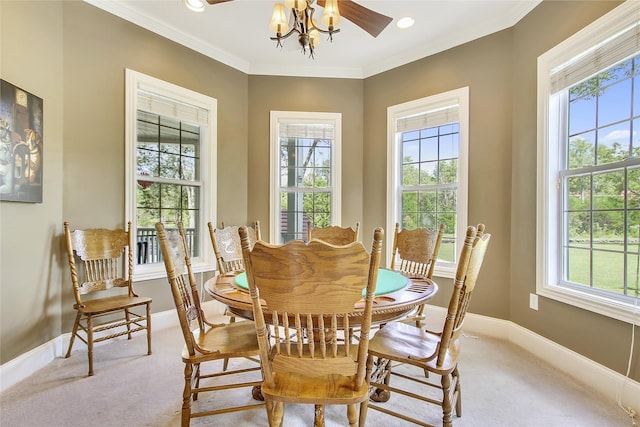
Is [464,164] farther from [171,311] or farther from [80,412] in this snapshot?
[80,412]

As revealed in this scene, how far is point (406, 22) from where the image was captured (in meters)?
2.97

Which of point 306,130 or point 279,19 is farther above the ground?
point 279,19

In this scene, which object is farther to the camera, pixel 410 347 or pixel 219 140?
pixel 219 140

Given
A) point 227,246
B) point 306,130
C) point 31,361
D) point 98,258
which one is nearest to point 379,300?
point 227,246

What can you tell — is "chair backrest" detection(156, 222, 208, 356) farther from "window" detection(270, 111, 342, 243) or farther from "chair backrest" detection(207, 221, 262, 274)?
"window" detection(270, 111, 342, 243)

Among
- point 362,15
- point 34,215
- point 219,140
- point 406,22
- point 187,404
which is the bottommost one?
point 187,404

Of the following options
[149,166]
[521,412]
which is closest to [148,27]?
[149,166]

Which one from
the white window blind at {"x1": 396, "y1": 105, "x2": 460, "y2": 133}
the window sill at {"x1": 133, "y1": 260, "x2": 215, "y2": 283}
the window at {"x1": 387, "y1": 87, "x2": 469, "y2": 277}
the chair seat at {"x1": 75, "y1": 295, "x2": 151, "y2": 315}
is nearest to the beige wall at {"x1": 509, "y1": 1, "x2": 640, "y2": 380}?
the window at {"x1": 387, "y1": 87, "x2": 469, "y2": 277}

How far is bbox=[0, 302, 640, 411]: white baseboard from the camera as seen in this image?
188cm

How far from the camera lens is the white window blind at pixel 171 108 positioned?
118 inches

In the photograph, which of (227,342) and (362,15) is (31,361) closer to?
(227,342)

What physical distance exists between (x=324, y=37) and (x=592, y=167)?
8.96ft

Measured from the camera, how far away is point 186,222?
346cm

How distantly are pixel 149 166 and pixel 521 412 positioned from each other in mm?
3662
